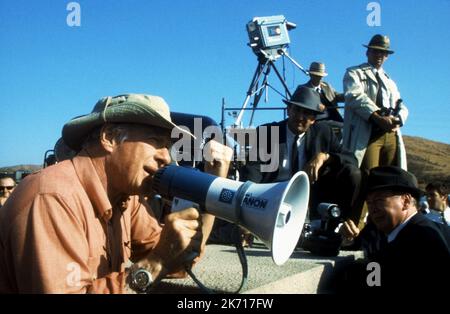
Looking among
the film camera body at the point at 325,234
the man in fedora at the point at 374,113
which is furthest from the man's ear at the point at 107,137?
the man in fedora at the point at 374,113

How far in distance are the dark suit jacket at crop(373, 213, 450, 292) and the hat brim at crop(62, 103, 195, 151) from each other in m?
1.34

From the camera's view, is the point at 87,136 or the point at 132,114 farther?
the point at 87,136

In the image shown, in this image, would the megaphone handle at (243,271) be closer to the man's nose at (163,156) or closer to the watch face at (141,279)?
the watch face at (141,279)

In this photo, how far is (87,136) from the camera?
2053mm

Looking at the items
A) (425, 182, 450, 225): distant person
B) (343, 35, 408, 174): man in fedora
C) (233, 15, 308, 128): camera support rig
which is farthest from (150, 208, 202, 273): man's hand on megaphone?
(233, 15, 308, 128): camera support rig

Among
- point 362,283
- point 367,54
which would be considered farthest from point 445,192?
point 362,283

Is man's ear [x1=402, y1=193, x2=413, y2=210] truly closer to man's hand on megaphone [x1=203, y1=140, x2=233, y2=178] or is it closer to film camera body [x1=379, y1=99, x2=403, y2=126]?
man's hand on megaphone [x1=203, y1=140, x2=233, y2=178]

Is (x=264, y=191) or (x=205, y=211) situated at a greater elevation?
(x=264, y=191)

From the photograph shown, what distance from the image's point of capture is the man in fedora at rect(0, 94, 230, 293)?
1.52 m

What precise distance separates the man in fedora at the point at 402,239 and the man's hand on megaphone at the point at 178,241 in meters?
1.14

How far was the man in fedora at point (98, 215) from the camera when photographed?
1.52 meters

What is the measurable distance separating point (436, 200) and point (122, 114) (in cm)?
620
